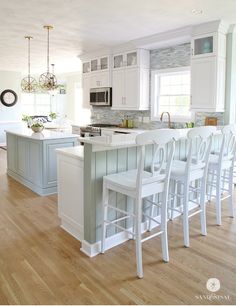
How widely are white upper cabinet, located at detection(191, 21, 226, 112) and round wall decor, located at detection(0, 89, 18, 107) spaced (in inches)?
295

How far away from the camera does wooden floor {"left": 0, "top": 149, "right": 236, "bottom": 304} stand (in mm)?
2090

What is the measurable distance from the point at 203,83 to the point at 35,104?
8514 mm

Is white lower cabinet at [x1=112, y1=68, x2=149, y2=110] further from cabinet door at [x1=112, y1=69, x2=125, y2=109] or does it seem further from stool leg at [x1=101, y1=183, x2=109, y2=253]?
stool leg at [x1=101, y1=183, x2=109, y2=253]

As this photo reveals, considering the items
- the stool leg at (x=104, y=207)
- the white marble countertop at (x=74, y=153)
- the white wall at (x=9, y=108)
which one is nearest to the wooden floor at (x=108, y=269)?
the stool leg at (x=104, y=207)

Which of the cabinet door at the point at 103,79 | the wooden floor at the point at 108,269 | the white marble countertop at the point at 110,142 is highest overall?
the cabinet door at the point at 103,79

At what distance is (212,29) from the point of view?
4.30 meters

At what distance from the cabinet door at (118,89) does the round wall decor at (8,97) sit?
5.38 m

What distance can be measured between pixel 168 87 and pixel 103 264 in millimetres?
4062

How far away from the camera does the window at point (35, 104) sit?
1134 cm

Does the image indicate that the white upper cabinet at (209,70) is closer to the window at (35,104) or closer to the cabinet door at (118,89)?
the cabinet door at (118,89)

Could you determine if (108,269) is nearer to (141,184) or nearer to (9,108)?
(141,184)

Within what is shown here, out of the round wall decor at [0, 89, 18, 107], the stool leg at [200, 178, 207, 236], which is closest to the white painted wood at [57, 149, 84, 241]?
the stool leg at [200, 178, 207, 236]

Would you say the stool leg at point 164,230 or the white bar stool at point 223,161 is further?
the white bar stool at point 223,161

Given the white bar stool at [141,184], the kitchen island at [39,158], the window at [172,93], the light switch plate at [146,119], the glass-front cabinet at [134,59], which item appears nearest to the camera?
the white bar stool at [141,184]
